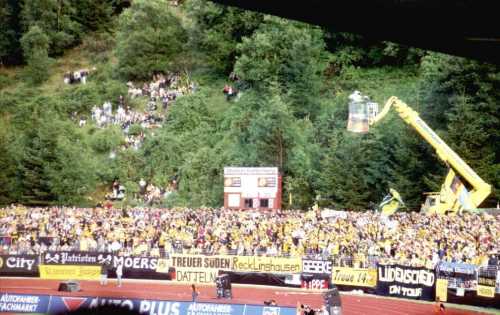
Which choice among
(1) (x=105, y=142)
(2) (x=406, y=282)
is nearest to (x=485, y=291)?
(2) (x=406, y=282)

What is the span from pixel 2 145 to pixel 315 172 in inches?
904

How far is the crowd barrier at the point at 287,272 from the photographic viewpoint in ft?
79.9

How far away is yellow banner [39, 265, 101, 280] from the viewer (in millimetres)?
30953

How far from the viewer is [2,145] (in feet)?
188

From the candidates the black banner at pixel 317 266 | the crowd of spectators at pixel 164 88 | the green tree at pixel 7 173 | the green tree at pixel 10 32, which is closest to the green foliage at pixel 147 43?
the crowd of spectators at pixel 164 88

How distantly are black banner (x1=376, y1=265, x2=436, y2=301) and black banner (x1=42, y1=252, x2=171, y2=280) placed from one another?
8307 mm

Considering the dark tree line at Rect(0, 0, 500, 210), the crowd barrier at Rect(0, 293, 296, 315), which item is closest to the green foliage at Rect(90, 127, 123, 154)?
the dark tree line at Rect(0, 0, 500, 210)

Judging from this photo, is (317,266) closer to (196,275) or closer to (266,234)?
(266,234)

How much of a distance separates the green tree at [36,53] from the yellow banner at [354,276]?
58.9 metres

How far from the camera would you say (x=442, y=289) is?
2512 centimetres

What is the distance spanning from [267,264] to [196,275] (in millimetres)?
2752

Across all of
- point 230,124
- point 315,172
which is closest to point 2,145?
point 230,124

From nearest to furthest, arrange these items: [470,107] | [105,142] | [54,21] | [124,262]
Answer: [124,262] < [470,107] < [105,142] < [54,21]

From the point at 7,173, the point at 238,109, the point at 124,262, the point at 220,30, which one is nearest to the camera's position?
the point at 124,262
